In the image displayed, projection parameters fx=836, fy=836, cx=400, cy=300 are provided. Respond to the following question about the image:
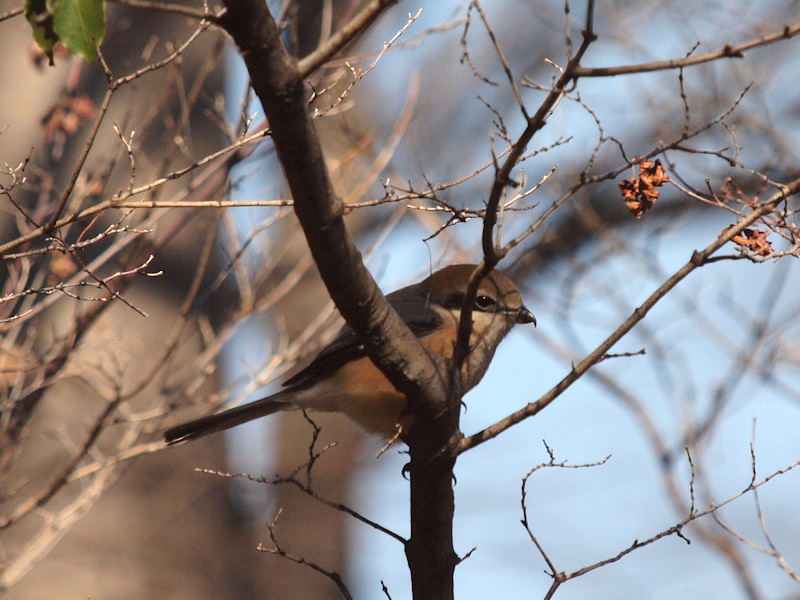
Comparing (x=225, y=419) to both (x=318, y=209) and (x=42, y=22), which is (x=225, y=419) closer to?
(x=318, y=209)

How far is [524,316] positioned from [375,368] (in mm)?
875

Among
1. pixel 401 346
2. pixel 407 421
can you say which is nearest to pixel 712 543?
pixel 407 421

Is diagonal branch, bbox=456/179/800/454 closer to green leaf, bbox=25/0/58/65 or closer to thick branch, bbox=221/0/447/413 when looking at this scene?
thick branch, bbox=221/0/447/413

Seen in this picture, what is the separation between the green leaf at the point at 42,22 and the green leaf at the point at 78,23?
3 cm

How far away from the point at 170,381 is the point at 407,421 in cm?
177

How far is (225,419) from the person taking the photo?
4039mm

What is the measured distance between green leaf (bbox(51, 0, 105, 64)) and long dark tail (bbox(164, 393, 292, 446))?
2.38 meters

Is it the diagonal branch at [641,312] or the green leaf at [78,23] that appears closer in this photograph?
the green leaf at [78,23]

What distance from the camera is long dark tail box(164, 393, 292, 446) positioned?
390 centimetres

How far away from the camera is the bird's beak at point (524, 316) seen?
4.36 metres

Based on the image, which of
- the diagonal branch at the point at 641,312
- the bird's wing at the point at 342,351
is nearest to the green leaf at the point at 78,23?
the diagonal branch at the point at 641,312

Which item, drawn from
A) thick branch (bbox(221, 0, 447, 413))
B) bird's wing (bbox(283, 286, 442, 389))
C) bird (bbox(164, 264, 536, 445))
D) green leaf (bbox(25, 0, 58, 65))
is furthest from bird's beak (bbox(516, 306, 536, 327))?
green leaf (bbox(25, 0, 58, 65))

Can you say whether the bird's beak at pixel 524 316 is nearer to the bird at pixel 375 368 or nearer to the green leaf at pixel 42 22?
the bird at pixel 375 368

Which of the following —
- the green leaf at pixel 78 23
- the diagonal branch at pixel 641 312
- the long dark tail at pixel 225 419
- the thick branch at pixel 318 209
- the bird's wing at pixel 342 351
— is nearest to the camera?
the green leaf at pixel 78 23
